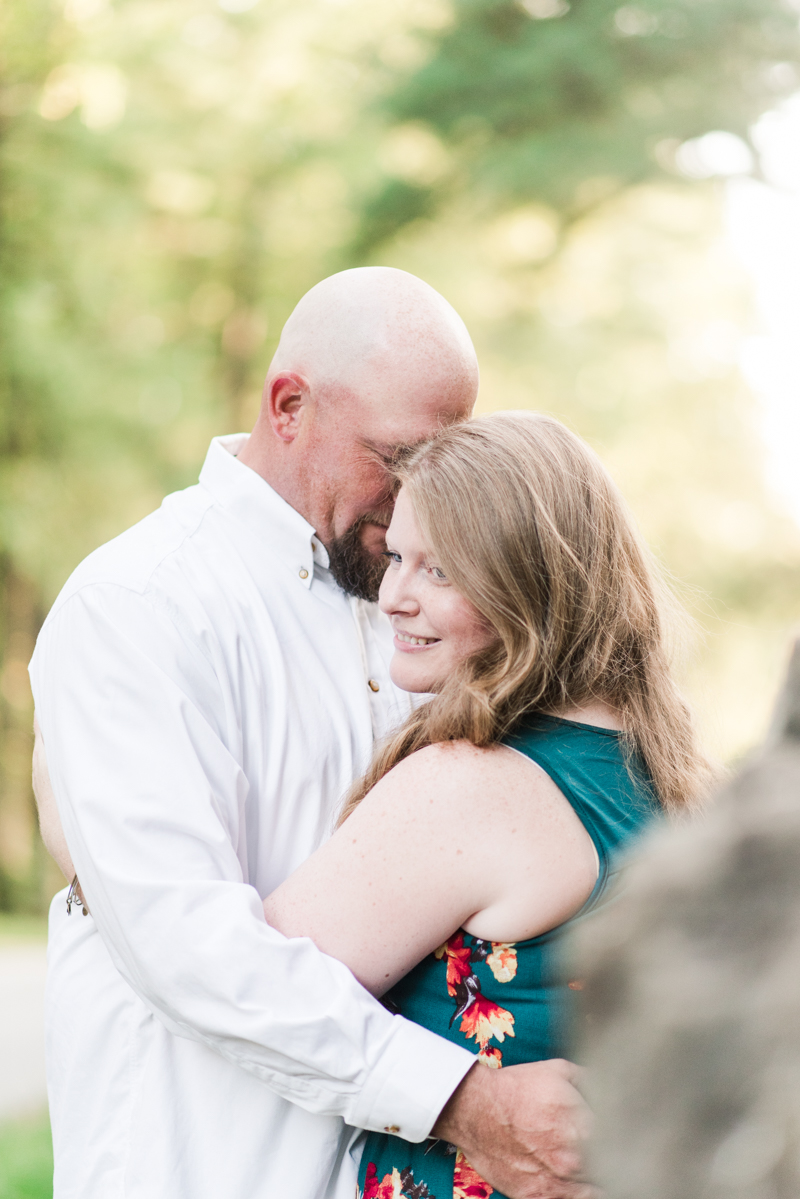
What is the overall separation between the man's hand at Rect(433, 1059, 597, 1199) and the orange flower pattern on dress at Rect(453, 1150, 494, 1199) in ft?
0.08

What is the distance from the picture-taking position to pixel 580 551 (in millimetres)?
1676

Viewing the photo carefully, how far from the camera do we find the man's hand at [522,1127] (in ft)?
4.72

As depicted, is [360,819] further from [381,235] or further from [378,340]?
[381,235]

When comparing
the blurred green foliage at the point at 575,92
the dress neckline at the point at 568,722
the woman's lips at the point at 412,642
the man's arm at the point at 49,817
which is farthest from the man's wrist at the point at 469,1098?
the blurred green foliage at the point at 575,92

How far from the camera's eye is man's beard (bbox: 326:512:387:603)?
2232 mm

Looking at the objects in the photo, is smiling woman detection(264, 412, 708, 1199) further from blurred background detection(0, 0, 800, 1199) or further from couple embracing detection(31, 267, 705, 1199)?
blurred background detection(0, 0, 800, 1199)

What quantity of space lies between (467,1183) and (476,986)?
0.96 feet

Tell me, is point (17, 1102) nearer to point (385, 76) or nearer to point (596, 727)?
point (596, 727)

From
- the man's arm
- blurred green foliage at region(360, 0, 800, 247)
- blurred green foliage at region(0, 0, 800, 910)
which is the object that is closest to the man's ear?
the man's arm

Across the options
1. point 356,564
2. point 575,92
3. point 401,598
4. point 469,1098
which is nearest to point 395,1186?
point 469,1098

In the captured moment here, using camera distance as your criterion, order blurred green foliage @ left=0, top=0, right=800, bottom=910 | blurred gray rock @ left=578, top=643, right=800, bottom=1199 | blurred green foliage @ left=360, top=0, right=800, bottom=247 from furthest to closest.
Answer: blurred green foliage @ left=0, top=0, right=800, bottom=910 < blurred green foliage @ left=360, top=0, right=800, bottom=247 < blurred gray rock @ left=578, top=643, right=800, bottom=1199

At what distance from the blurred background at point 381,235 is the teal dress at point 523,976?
7442 millimetres

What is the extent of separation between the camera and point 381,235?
399 inches

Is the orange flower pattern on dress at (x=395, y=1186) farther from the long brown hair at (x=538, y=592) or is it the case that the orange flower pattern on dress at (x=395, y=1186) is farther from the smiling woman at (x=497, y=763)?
the long brown hair at (x=538, y=592)
